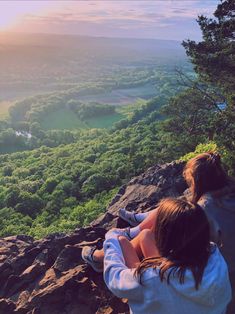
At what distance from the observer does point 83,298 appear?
506 cm

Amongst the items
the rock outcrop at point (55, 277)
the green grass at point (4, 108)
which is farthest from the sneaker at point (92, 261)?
the green grass at point (4, 108)

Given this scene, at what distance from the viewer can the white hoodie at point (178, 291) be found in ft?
8.97

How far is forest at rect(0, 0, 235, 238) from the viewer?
515 inches

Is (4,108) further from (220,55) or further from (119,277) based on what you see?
(119,277)

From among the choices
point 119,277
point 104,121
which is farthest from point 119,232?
point 104,121

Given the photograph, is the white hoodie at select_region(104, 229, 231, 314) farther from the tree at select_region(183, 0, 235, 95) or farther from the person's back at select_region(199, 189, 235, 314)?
the tree at select_region(183, 0, 235, 95)

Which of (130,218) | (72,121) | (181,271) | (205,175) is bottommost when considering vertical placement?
(72,121)

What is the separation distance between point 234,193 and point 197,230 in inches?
59.1

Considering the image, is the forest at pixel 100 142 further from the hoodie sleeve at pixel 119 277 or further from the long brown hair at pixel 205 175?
the hoodie sleeve at pixel 119 277

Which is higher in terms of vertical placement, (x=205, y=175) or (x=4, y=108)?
(x=205, y=175)

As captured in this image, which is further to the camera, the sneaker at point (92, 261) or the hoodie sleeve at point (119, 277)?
the sneaker at point (92, 261)

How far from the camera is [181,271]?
270cm

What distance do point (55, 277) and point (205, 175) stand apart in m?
2.68

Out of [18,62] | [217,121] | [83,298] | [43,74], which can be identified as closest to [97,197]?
[217,121]
